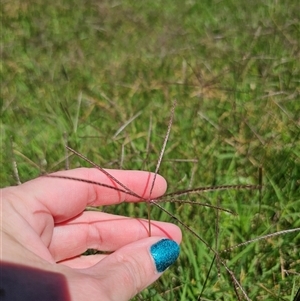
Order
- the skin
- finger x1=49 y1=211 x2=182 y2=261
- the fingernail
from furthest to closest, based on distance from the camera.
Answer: finger x1=49 y1=211 x2=182 y2=261 → the fingernail → the skin

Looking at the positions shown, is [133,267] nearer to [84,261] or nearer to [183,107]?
[84,261]

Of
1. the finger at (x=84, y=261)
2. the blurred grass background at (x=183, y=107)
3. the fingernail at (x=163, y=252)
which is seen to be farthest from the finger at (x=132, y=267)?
the finger at (x=84, y=261)

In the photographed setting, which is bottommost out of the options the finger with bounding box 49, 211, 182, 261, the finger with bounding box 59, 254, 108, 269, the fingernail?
the finger with bounding box 59, 254, 108, 269

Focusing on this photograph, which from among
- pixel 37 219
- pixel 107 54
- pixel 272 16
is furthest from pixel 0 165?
pixel 272 16

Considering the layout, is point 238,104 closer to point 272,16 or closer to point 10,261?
point 272,16

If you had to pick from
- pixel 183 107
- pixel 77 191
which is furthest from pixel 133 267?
pixel 183 107

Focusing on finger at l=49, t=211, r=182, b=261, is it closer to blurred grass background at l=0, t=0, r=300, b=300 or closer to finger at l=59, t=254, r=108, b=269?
finger at l=59, t=254, r=108, b=269

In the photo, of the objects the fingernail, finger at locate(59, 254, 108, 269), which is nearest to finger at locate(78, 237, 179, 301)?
the fingernail
